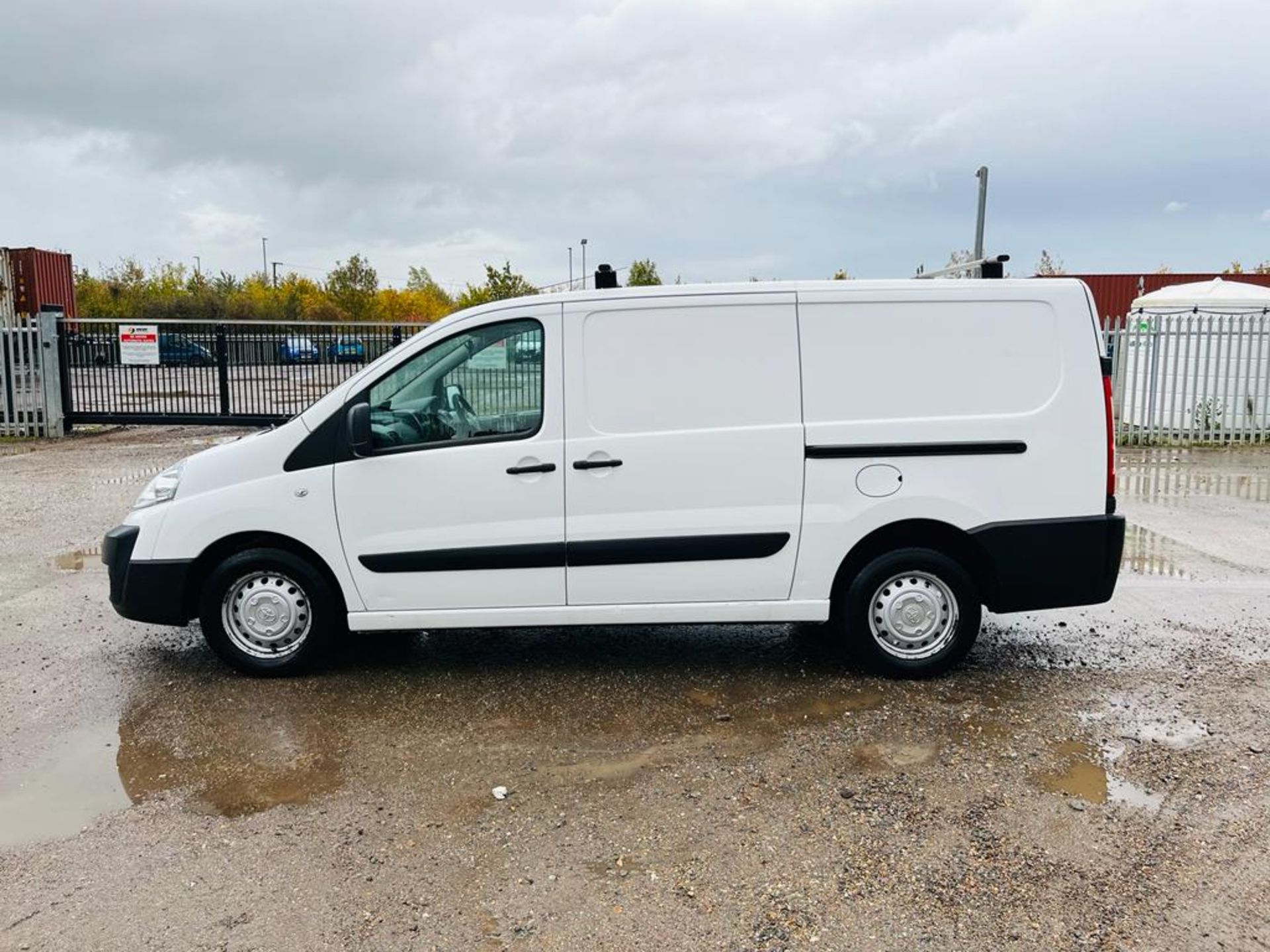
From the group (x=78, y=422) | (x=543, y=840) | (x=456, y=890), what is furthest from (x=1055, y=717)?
(x=78, y=422)

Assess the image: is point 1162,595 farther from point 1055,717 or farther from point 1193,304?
point 1193,304

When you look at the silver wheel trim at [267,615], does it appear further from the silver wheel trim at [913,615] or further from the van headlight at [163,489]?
the silver wheel trim at [913,615]

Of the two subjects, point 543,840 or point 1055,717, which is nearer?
point 543,840

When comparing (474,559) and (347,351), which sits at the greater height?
(347,351)

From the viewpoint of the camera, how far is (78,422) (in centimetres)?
1684

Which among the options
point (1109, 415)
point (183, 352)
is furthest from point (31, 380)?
point (1109, 415)

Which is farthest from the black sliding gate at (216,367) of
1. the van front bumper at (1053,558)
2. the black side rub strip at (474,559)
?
the van front bumper at (1053,558)

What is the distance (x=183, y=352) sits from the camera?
16250mm

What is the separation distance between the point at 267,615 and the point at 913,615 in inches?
131

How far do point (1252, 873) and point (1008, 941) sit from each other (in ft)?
3.40

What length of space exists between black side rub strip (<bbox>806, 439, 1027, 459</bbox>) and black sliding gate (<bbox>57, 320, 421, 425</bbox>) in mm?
12218

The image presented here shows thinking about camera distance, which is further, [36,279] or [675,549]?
[36,279]

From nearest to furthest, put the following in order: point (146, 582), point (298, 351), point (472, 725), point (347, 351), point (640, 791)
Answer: point (640, 791) → point (472, 725) → point (146, 582) → point (298, 351) → point (347, 351)

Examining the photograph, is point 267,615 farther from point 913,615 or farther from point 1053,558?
point 1053,558
